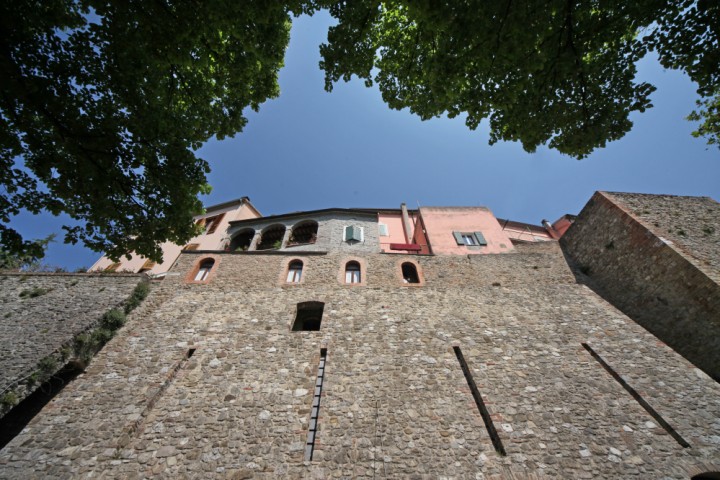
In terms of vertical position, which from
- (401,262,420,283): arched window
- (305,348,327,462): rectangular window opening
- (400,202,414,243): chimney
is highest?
(400,202,414,243): chimney

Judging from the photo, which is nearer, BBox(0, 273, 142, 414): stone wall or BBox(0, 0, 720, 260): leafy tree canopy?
BBox(0, 0, 720, 260): leafy tree canopy

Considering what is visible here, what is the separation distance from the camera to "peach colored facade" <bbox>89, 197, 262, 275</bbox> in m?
15.1

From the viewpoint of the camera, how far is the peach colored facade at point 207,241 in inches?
596

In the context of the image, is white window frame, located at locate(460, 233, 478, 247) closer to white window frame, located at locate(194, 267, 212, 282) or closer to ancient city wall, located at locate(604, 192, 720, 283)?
ancient city wall, located at locate(604, 192, 720, 283)

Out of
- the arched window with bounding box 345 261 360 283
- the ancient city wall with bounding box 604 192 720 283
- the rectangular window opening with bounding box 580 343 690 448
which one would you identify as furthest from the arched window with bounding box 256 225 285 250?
the ancient city wall with bounding box 604 192 720 283

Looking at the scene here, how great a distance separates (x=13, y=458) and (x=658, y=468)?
546 inches

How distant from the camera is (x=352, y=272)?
12484 millimetres

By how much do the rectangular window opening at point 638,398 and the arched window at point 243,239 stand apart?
1657 cm

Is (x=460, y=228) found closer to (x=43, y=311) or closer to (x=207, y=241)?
(x=207, y=241)

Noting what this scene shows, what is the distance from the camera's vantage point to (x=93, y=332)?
29.0 ft

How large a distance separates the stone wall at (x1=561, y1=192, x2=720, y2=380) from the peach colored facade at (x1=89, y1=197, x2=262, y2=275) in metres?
18.0

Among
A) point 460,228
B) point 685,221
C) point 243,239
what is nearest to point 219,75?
point 243,239

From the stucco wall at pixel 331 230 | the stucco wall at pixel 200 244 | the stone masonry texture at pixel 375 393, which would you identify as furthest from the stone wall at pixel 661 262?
the stucco wall at pixel 200 244

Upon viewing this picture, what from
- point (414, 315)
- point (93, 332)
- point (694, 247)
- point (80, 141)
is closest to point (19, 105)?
point (80, 141)
